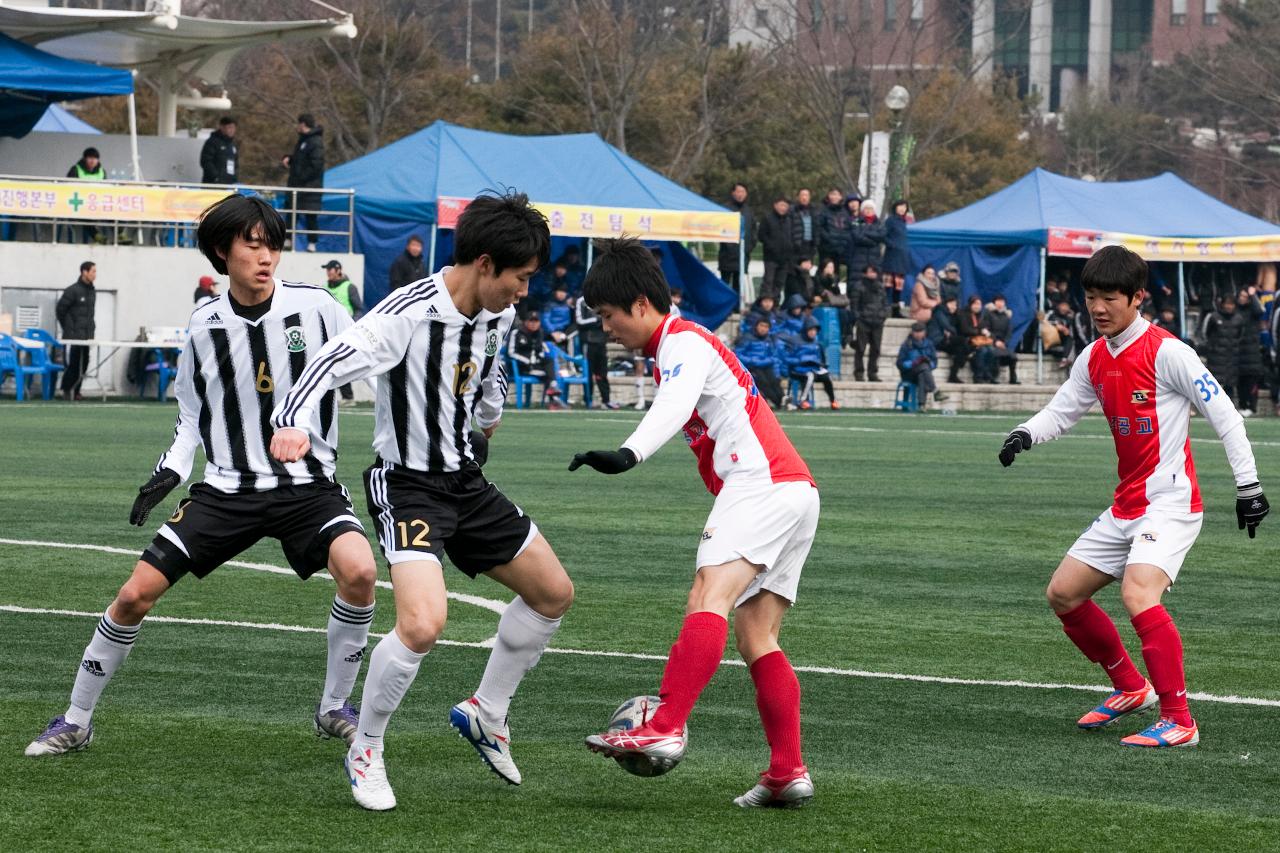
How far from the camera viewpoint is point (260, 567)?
415 inches

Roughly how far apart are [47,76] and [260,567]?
19.8 meters

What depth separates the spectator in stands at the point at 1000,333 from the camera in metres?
31.2

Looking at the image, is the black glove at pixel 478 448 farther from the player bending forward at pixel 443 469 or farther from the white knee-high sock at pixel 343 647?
the white knee-high sock at pixel 343 647

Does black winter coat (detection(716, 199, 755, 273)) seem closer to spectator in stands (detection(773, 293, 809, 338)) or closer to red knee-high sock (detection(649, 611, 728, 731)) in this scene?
spectator in stands (detection(773, 293, 809, 338))

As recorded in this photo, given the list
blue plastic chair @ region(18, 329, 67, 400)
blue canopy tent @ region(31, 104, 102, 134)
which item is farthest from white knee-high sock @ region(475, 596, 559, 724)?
blue canopy tent @ region(31, 104, 102, 134)

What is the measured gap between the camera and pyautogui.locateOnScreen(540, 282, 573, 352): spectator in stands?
28.2 meters

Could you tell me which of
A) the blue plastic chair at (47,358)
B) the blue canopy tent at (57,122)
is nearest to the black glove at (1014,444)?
the blue plastic chair at (47,358)

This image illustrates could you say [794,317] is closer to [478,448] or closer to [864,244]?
[864,244]

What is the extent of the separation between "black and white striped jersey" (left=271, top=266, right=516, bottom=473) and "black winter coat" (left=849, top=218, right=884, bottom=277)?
2494cm

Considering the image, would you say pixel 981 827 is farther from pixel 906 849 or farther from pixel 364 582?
pixel 364 582

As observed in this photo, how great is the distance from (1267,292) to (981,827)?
29.9m

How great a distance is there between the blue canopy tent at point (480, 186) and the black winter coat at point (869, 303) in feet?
7.37

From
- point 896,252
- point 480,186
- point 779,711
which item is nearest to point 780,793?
point 779,711

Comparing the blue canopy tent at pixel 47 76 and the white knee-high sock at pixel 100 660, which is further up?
the blue canopy tent at pixel 47 76
